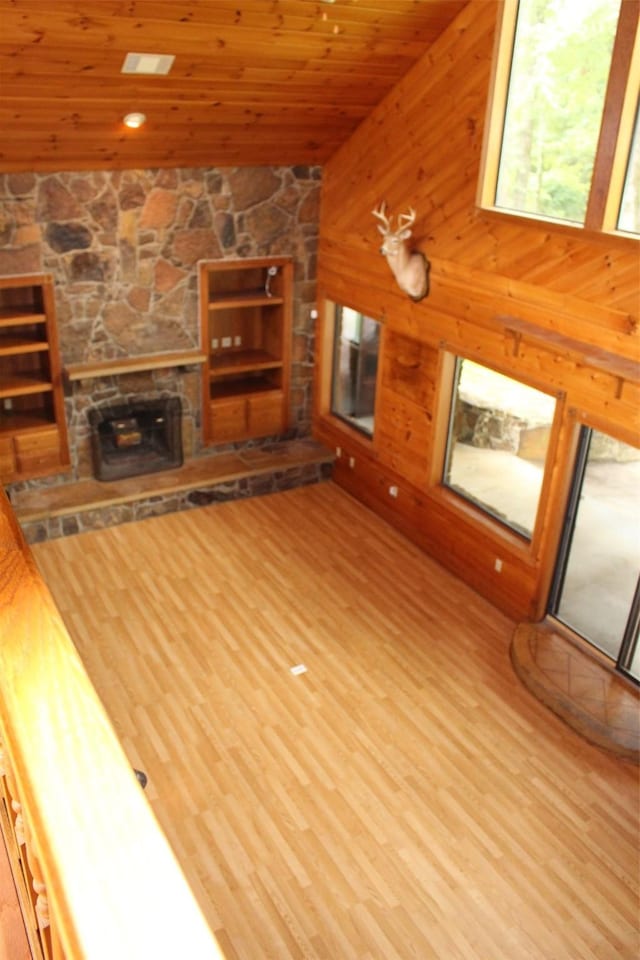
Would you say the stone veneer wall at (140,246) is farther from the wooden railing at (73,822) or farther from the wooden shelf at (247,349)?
the wooden railing at (73,822)

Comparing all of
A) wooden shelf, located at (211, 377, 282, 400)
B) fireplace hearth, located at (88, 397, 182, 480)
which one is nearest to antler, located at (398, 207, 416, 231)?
wooden shelf, located at (211, 377, 282, 400)

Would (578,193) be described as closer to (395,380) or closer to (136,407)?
(395,380)

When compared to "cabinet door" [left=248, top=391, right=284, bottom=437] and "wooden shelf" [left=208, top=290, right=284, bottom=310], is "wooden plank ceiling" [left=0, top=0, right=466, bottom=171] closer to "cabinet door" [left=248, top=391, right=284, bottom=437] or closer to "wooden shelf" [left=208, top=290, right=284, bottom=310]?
"wooden shelf" [left=208, top=290, right=284, bottom=310]

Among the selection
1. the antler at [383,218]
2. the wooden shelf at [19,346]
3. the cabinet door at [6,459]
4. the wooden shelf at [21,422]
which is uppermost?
the antler at [383,218]

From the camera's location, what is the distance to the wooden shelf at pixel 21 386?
717cm

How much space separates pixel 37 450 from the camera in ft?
24.7

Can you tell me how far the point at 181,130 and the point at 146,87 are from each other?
86 cm

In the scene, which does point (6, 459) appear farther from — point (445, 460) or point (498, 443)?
point (498, 443)

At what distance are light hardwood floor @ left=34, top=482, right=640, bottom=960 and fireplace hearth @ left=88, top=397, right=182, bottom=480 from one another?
28.7 inches

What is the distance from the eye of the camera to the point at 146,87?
5711 millimetres

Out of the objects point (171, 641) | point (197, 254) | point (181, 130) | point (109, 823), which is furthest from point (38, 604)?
point (197, 254)

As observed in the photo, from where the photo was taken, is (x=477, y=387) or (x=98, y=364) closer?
(x=477, y=387)

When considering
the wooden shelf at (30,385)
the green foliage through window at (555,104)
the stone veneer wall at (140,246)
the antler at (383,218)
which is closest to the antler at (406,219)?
the antler at (383,218)

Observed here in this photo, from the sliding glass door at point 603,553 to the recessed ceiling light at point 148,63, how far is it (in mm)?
3759
